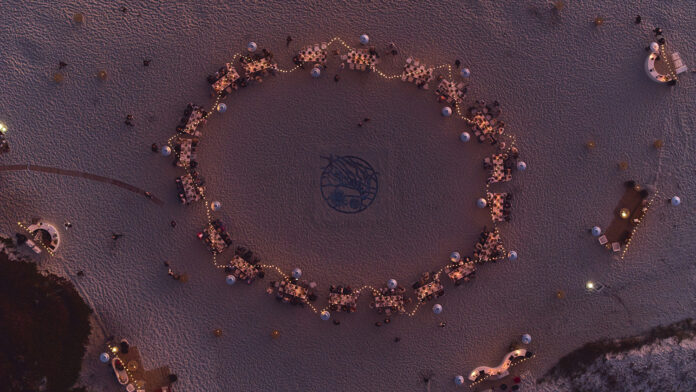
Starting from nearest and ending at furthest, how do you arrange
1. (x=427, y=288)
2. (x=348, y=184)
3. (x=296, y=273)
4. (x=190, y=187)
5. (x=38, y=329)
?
(x=38, y=329) < (x=296, y=273) < (x=190, y=187) < (x=427, y=288) < (x=348, y=184)

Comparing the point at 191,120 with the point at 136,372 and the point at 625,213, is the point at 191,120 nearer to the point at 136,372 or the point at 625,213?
the point at 136,372

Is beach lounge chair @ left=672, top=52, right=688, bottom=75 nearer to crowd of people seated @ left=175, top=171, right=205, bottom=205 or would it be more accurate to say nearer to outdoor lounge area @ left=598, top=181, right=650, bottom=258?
outdoor lounge area @ left=598, top=181, right=650, bottom=258

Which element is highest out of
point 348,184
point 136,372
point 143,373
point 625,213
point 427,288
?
point 348,184

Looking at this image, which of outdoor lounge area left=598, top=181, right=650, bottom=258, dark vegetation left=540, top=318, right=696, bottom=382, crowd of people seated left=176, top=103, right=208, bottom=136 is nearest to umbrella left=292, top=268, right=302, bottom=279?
crowd of people seated left=176, top=103, right=208, bottom=136

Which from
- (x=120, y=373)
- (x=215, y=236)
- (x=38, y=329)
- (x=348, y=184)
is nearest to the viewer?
(x=38, y=329)

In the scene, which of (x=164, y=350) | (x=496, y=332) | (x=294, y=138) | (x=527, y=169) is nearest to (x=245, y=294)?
(x=164, y=350)

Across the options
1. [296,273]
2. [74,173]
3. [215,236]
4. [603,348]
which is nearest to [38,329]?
[74,173]
